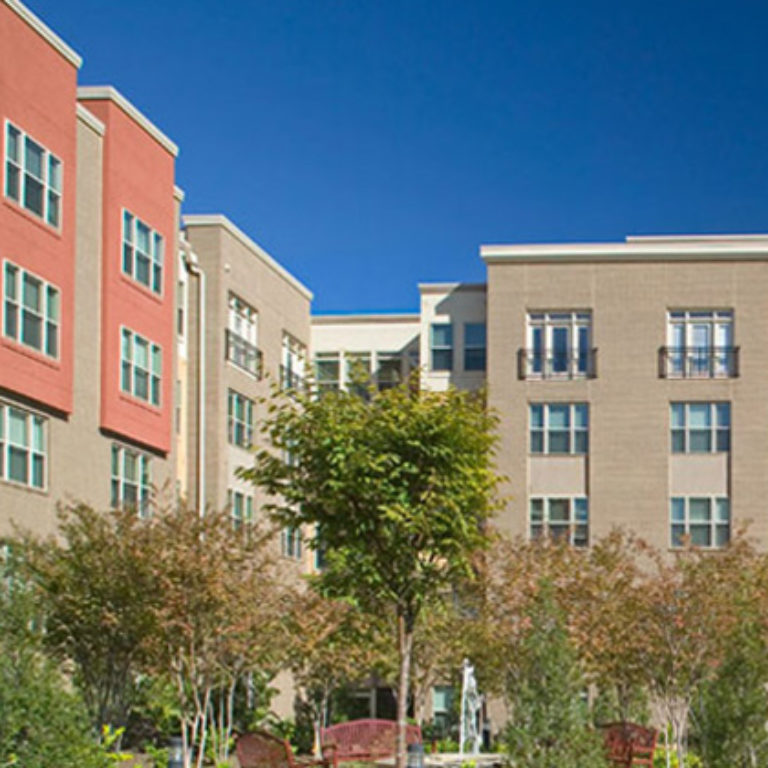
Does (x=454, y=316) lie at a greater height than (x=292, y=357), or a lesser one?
greater

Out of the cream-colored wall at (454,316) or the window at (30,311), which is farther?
the cream-colored wall at (454,316)

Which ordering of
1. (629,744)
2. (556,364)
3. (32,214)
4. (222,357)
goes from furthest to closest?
1. (556,364)
2. (222,357)
3. (32,214)
4. (629,744)

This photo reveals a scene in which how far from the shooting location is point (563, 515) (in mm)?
53594

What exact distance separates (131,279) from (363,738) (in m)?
12.8

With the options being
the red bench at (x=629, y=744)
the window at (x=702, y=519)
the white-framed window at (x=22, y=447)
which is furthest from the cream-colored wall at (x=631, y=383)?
the white-framed window at (x=22, y=447)

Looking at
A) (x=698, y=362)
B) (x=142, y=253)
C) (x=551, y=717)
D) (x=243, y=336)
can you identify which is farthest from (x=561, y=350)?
(x=551, y=717)

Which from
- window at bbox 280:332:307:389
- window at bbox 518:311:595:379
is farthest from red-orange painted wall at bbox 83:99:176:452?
window at bbox 518:311:595:379

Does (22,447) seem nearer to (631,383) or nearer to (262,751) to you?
(262,751)

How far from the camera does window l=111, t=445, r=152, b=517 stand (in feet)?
133

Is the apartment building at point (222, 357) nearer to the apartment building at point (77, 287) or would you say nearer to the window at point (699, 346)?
the apartment building at point (77, 287)

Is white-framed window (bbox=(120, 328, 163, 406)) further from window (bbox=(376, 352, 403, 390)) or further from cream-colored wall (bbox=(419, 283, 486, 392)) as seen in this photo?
window (bbox=(376, 352, 403, 390))

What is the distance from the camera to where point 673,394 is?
2105 inches

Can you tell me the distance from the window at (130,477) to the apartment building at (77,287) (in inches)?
1.8

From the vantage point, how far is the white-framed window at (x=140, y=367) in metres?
40.9
